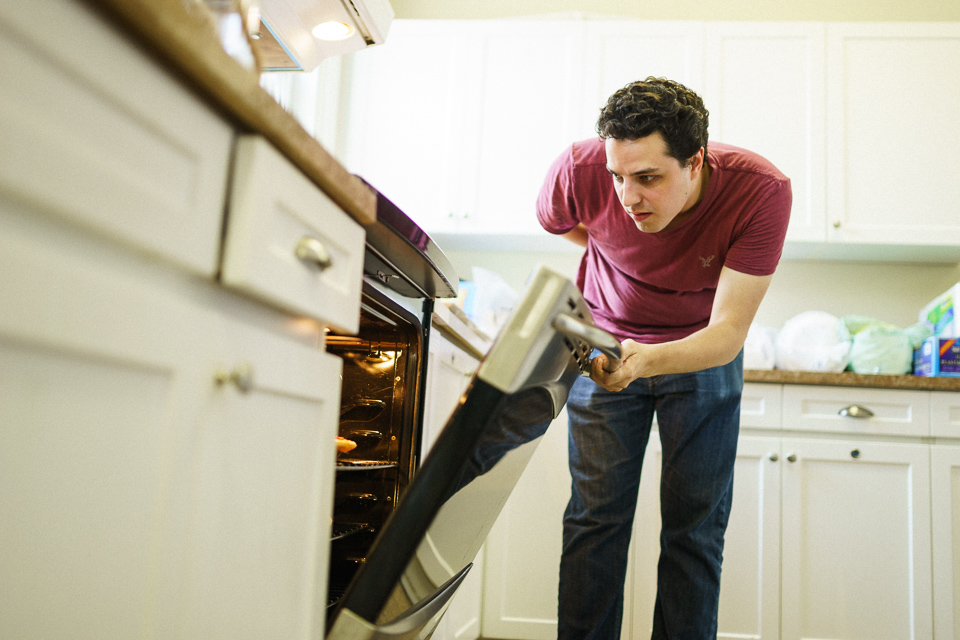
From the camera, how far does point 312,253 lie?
2.09 feet

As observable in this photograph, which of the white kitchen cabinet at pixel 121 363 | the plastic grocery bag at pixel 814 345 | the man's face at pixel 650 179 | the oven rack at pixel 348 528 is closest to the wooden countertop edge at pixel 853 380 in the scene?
the plastic grocery bag at pixel 814 345

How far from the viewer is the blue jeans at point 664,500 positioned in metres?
1.45

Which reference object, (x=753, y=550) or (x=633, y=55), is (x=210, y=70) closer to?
(x=753, y=550)

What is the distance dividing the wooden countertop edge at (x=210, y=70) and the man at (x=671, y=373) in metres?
0.77

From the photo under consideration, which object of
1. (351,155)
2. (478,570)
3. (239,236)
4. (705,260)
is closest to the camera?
(239,236)

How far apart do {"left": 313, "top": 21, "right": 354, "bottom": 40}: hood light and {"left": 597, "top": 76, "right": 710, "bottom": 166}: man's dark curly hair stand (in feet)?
1.62

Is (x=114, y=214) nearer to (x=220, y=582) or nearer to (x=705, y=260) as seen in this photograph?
(x=220, y=582)

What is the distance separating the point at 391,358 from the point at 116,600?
0.81 m

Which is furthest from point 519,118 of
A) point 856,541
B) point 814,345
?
point 856,541

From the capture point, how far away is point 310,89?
2.81 m

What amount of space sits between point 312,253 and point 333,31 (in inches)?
35.2

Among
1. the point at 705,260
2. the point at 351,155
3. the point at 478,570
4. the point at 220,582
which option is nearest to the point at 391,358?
the point at 705,260

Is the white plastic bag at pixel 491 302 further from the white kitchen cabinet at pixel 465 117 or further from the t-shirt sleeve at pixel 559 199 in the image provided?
the t-shirt sleeve at pixel 559 199

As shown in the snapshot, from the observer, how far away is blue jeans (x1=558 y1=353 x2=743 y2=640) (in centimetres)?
145
